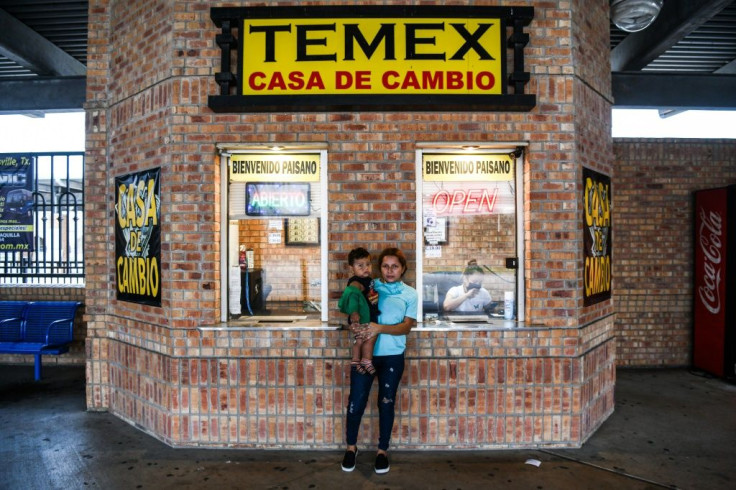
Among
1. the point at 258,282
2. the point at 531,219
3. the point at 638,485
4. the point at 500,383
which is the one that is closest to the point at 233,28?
the point at 258,282

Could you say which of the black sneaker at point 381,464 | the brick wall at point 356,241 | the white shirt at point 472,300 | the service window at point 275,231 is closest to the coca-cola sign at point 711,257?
the brick wall at point 356,241

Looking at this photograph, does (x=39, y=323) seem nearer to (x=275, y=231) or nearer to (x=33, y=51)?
(x=33, y=51)

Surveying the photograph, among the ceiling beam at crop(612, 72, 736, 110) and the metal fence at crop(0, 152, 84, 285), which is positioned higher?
the ceiling beam at crop(612, 72, 736, 110)

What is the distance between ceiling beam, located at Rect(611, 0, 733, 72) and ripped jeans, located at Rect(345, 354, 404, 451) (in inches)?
224

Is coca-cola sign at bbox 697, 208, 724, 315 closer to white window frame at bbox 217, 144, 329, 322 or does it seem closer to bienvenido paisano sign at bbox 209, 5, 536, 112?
bienvenido paisano sign at bbox 209, 5, 536, 112

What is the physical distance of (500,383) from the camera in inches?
180

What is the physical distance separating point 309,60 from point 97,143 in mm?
2780

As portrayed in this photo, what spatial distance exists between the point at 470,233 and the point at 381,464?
2.43 metres

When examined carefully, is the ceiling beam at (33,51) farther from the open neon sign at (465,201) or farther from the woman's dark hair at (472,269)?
the woman's dark hair at (472,269)

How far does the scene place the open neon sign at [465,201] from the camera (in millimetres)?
5066

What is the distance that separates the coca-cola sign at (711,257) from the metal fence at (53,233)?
383 inches

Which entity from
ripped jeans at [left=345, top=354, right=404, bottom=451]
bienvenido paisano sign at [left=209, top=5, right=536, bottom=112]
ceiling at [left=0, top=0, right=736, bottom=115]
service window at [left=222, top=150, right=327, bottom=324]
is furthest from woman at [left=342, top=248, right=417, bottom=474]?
ceiling at [left=0, top=0, right=736, bottom=115]

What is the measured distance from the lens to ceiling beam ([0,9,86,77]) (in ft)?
22.9

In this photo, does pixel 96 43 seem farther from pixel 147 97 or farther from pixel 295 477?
pixel 295 477
